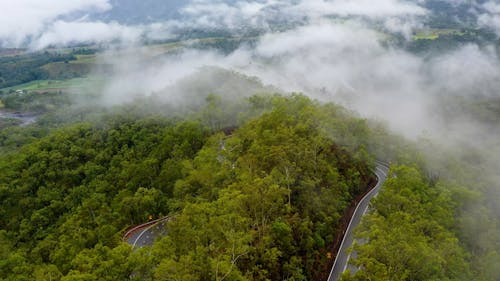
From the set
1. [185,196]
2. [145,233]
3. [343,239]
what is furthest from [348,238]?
[145,233]

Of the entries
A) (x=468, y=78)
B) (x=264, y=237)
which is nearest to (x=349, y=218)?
(x=264, y=237)

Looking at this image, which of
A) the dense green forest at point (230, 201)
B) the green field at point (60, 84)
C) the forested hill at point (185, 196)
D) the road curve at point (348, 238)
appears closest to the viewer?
the forested hill at point (185, 196)

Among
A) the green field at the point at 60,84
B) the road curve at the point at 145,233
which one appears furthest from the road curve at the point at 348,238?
the green field at the point at 60,84

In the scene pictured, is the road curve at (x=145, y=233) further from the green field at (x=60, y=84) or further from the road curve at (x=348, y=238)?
the green field at (x=60, y=84)

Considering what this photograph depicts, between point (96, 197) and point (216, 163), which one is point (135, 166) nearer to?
point (96, 197)

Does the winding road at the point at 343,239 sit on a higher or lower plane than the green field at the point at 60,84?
lower

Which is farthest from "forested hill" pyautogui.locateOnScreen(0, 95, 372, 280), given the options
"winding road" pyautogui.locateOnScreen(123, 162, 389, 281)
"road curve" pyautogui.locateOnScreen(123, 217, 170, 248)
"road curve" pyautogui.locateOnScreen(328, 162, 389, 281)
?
"road curve" pyautogui.locateOnScreen(123, 217, 170, 248)
